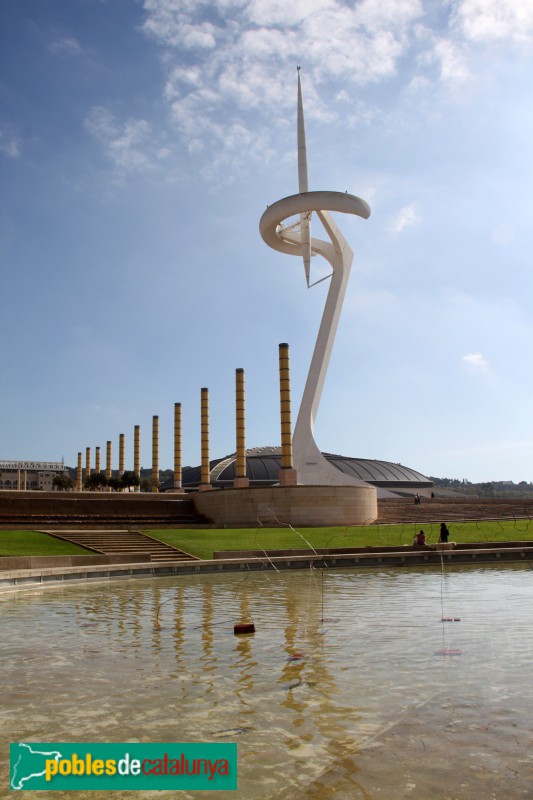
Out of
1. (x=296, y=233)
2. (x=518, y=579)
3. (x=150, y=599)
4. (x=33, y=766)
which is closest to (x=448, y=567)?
(x=518, y=579)

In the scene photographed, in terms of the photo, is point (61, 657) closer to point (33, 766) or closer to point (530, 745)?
point (33, 766)

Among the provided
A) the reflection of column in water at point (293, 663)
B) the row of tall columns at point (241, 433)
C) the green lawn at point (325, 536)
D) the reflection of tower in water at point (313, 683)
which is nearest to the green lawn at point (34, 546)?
the green lawn at point (325, 536)

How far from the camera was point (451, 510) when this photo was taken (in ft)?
124

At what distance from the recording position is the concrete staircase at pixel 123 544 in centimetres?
2172

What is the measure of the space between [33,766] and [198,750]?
1.12 m

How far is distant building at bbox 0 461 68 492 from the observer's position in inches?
4518

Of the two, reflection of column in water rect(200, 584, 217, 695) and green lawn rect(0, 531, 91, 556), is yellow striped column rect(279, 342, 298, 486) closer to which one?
green lawn rect(0, 531, 91, 556)

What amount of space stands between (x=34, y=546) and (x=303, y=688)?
16523 mm

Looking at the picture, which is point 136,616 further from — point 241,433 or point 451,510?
point 241,433

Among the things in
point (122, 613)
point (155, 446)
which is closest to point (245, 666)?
point (122, 613)

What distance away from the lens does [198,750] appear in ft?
16.2

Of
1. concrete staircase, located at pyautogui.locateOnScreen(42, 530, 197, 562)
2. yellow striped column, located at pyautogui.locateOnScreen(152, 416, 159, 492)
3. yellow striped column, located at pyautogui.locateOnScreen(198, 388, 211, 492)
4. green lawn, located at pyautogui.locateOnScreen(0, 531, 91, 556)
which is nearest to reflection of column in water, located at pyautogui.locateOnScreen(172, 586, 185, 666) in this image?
concrete staircase, located at pyautogui.locateOnScreen(42, 530, 197, 562)

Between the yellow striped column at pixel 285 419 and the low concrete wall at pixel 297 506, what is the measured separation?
2.85 m

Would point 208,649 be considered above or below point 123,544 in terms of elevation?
below
